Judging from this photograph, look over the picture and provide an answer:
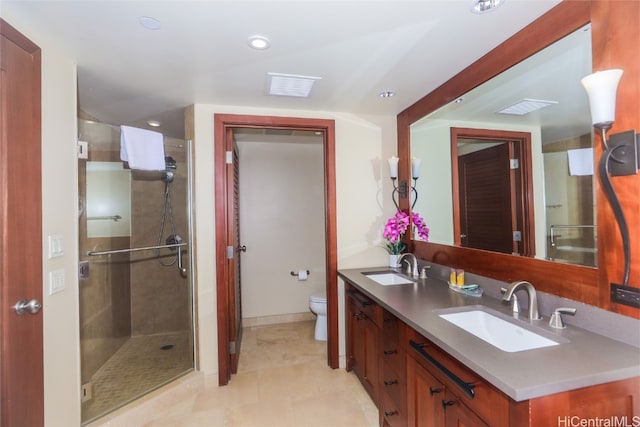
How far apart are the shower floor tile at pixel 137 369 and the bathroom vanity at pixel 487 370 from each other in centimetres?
171

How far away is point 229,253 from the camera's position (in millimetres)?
2463

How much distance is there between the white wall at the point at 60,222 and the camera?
1.53 metres

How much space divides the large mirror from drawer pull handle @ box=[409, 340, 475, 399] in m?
0.74

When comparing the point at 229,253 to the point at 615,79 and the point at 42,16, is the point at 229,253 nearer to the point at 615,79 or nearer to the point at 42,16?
the point at 42,16

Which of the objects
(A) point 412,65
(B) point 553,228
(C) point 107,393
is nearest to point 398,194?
(A) point 412,65

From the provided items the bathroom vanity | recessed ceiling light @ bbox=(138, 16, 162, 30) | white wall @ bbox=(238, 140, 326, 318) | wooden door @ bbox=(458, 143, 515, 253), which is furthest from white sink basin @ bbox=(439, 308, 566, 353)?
white wall @ bbox=(238, 140, 326, 318)

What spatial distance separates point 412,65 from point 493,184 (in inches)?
35.5

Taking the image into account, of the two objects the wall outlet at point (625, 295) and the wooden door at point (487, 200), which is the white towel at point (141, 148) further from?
the wall outlet at point (625, 295)

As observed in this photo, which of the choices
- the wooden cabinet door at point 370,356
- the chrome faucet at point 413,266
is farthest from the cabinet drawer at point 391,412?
the chrome faucet at point 413,266

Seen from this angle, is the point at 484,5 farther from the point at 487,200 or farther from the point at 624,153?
the point at 487,200

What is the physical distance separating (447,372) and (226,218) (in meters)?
1.91

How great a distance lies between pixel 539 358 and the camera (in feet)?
3.30

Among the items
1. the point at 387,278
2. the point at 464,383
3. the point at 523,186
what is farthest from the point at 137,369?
the point at 523,186

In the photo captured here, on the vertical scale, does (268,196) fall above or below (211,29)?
below
